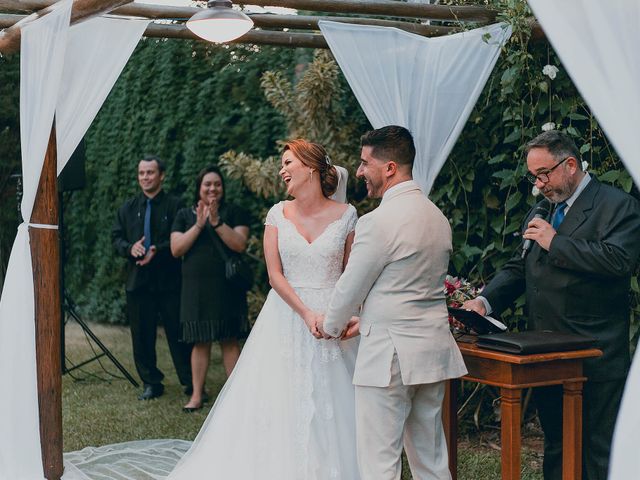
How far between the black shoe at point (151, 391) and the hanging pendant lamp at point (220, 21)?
316cm

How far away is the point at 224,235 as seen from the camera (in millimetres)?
6137

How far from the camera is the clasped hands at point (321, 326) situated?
3.99 metres

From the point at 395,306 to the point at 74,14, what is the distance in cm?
214

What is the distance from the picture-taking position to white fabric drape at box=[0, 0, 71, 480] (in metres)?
4.36

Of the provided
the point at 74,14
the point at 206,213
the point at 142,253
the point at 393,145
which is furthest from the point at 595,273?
the point at 142,253

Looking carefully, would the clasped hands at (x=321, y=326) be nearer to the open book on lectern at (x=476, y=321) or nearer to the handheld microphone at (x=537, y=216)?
the open book on lectern at (x=476, y=321)

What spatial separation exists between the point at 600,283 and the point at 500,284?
507 mm

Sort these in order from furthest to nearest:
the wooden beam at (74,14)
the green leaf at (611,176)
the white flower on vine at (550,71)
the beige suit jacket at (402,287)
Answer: the white flower on vine at (550,71), the green leaf at (611,176), the wooden beam at (74,14), the beige suit jacket at (402,287)

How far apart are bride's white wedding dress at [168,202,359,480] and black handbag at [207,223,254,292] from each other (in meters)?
1.70

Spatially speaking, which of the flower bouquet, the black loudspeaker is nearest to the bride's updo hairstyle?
the flower bouquet

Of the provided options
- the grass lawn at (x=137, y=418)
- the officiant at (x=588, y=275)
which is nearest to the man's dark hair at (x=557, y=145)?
the officiant at (x=588, y=275)

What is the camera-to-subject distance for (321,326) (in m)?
4.04

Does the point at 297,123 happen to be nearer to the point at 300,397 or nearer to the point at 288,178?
the point at 288,178

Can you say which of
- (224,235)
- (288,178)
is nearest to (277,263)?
(288,178)
